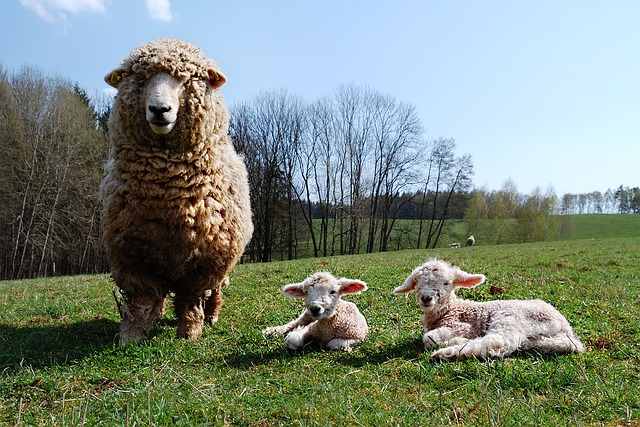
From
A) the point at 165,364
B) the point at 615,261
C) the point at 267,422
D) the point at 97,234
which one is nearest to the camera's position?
the point at 267,422

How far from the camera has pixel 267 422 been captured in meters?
2.63

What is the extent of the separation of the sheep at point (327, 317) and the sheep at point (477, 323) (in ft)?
1.81

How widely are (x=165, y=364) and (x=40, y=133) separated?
30.1m

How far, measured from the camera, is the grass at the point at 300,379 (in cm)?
265

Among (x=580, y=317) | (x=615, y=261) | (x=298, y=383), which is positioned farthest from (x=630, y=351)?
(x=615, y=261)

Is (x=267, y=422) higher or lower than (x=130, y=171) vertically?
lower

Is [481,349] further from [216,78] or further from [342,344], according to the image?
[216,78]

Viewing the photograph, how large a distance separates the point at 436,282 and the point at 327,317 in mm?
1066

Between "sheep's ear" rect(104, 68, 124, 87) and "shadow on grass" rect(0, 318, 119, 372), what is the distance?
2592 millimetres

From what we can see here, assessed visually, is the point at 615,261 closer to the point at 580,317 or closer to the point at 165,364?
the point at 580,317

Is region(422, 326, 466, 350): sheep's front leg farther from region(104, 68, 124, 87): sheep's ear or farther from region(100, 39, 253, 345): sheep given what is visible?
region(104, 68, 124, 87): sheep's ear

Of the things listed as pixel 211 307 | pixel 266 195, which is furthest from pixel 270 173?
pixel 211 307

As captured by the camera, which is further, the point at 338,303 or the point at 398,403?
the point at 338,303

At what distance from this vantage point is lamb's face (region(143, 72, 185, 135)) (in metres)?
4.13
